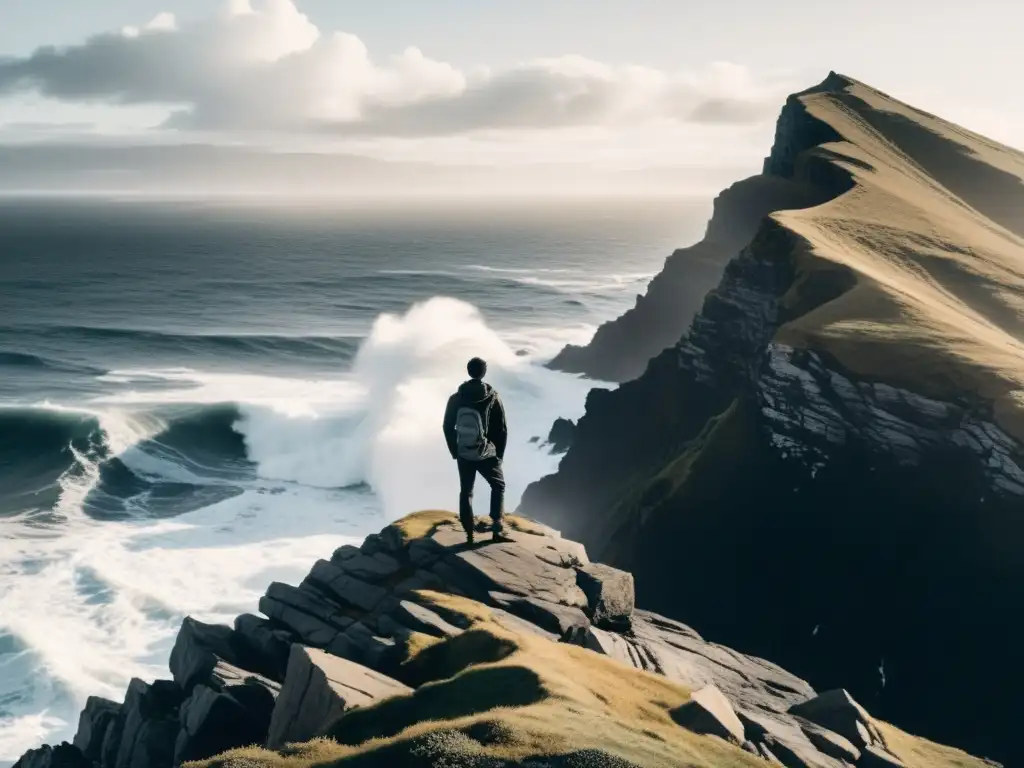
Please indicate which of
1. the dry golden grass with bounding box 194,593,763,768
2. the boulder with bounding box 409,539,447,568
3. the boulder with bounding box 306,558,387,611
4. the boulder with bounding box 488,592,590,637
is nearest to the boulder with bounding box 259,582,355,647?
the boulder with bounding box 306,558,387,611

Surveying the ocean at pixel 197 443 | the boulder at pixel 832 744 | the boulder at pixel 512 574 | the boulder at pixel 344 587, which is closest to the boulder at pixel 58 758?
the boulder at pixel 344 587

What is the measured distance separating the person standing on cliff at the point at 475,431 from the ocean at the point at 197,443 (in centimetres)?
1729

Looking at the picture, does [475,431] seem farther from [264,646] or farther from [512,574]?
[264,646]

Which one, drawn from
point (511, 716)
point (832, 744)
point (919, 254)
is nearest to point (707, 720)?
point (832, 744)

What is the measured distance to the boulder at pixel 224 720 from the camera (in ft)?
53.8

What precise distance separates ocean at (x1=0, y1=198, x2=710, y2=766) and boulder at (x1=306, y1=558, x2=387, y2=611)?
1281 centimetres

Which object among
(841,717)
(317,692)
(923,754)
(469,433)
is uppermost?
(469,433)

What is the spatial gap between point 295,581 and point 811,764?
89.9ft

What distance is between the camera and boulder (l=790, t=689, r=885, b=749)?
18.4 metres

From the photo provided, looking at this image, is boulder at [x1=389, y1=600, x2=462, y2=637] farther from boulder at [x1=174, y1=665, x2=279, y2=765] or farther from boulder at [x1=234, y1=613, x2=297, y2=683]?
boulder at [x1=174, y1=665, x2=279, y2=765]

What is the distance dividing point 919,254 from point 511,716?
48.6 meters

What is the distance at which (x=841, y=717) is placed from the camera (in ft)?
61.7

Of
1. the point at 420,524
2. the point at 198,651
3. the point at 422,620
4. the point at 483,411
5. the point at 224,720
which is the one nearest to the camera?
the point at 224,720

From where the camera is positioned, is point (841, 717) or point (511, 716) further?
point (841, 717)
